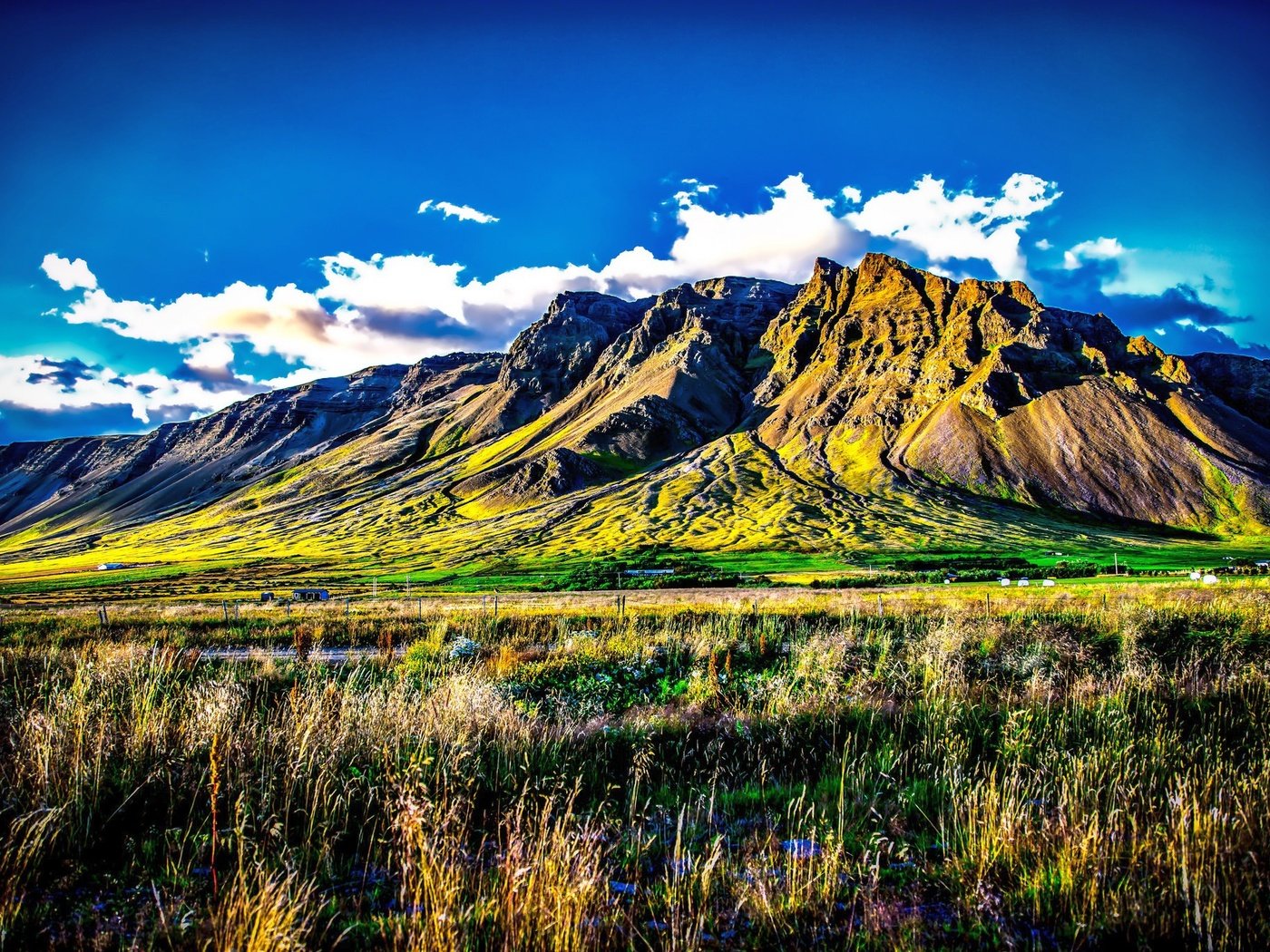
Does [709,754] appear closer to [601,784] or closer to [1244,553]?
[601,784]

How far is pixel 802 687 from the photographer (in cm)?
1148

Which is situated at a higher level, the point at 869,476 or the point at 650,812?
the point at 869,476

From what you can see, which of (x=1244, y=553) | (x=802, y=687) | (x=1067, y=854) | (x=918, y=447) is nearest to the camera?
(x=1067, y=854)

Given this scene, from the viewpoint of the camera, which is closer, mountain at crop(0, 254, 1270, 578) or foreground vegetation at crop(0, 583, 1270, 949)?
foreground vegetation at crop(0, 583, 1270, 949)

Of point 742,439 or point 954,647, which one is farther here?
point 742,439

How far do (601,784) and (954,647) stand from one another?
10.5 metres

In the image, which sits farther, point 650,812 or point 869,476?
point 869,476

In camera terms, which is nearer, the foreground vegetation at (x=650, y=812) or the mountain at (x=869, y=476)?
the foreground vegetation at (x=650, y=812)

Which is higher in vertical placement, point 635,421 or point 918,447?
point 635,421

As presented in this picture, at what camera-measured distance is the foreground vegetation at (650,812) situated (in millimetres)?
4340

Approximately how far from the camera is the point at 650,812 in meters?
6.73

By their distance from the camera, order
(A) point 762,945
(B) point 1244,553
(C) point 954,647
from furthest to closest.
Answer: (B) point 1244,553
(C) point 954,647
(A) point 762,945

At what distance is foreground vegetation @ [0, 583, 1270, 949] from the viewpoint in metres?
4.34

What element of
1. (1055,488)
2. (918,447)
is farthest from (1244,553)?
(918,447)
